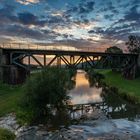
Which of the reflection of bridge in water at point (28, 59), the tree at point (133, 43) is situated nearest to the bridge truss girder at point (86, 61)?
the reflection of bridge in water at point (28, 59)

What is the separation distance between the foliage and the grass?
322 centimetres

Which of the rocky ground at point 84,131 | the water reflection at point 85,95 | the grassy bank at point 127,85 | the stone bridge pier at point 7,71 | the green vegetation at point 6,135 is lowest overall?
the water reflection at point 85,95

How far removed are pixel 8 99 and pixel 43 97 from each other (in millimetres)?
16000

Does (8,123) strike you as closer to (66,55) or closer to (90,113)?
(90,113)

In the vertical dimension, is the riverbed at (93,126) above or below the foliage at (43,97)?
below

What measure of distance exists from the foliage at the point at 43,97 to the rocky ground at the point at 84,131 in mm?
3163

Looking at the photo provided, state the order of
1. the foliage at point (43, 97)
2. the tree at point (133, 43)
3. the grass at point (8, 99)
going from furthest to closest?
the tree at point (133, 43), the grass at point (8, 99), the foliage at point (43, 97)

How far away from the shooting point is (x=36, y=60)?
87438 mm

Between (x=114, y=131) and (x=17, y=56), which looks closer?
(x=114, y=131)

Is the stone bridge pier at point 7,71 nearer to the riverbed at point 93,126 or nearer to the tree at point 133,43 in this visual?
the riverbed at point 93,126

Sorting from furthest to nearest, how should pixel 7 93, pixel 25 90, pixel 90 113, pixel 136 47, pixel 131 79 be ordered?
pixel 136 47 → pixel 131 79 → pixel 7 93 → pixel 90 113 → pixel 25 90

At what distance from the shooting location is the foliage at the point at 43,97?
49.6 m

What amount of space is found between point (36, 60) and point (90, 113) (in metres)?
35.5

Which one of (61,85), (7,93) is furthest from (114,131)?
(7,93)
